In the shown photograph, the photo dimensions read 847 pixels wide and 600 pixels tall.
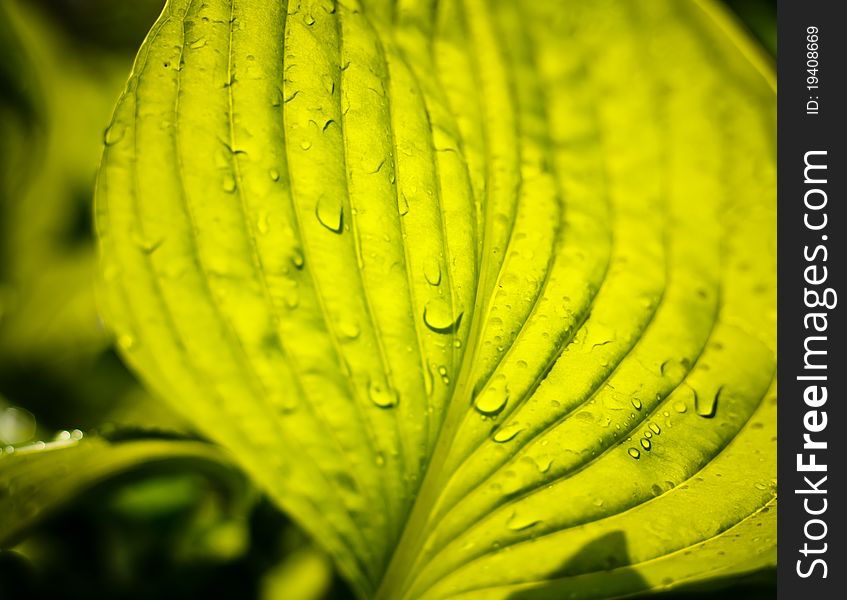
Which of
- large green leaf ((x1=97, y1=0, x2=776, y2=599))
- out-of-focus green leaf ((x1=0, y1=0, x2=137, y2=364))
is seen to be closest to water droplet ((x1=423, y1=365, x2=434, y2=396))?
large green leaf ((x1=97, y1=0, x2=776, y2=599))

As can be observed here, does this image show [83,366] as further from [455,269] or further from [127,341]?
[455,269]

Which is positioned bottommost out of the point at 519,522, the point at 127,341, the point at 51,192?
the point at 519,522

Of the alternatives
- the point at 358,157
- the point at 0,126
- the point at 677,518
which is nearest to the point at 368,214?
the point at 358,157

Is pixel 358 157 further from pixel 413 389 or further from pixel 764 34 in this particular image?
pixel 764 34

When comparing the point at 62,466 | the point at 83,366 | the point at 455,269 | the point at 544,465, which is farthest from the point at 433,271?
the point at 83,366

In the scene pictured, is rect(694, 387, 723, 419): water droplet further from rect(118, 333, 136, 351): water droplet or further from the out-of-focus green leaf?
the out-of-focus green leaf

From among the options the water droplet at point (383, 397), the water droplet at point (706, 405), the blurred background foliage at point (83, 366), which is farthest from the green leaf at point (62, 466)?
the water droplet at point (706, 405)

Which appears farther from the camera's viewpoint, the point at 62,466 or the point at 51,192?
the point at 51,192
